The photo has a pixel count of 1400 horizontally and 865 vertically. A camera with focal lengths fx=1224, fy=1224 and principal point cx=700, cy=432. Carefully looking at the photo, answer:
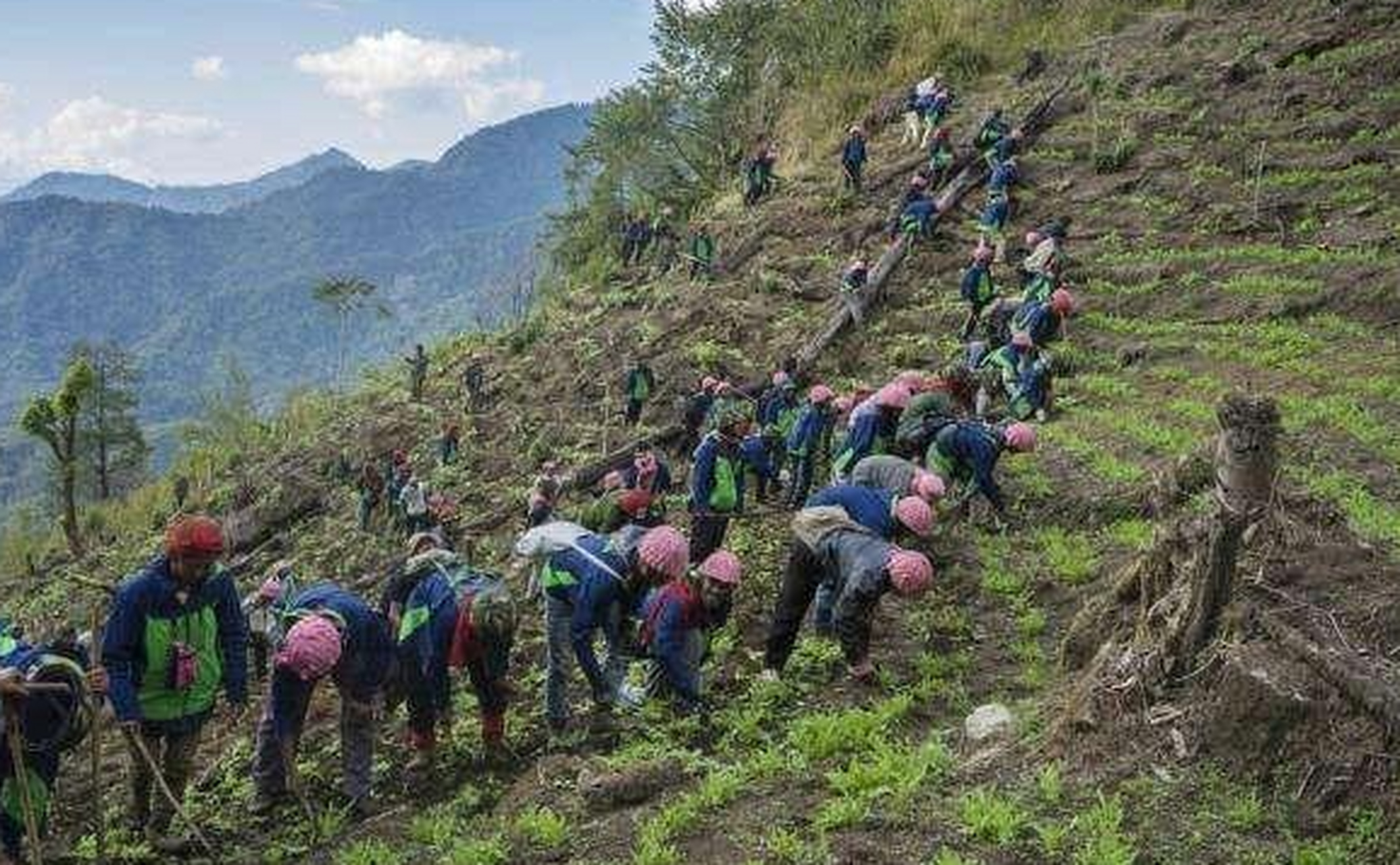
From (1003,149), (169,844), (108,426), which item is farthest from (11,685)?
(108,426)

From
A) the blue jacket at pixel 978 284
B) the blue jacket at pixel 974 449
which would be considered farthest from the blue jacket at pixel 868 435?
the blue jacket at pixel 978 284

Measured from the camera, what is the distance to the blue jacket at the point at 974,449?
492 inches

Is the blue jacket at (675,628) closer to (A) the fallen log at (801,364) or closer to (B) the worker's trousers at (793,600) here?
(B) the worker's trousers at (793,600)

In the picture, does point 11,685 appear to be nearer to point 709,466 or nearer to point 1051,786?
point 1051,786

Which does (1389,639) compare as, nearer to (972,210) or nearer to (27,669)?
(27,669)

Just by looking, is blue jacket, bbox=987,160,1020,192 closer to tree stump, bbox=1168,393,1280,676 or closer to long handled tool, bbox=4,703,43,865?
tree stump, bbox=1168,393,1280,676

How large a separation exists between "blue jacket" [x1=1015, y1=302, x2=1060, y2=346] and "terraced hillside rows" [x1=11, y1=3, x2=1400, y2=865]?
101 centimetres

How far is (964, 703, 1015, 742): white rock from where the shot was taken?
797 centimetres

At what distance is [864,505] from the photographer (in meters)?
9.52

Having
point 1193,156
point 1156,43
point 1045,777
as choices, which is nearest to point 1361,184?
point 1193,156

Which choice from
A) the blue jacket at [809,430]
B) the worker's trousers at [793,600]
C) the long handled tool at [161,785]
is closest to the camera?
the long handled tool at [161,785]

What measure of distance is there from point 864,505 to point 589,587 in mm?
2225

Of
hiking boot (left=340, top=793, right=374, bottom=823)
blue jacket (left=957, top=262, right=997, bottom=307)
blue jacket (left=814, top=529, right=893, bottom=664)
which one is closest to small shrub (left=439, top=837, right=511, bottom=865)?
hiking boot (left=340, top=793, right=374, bottom=823)

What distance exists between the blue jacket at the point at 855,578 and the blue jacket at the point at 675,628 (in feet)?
3.45
